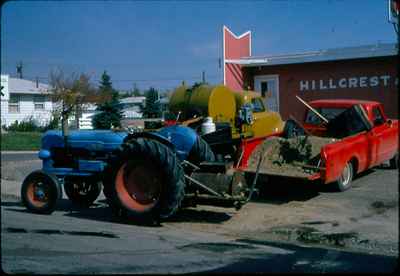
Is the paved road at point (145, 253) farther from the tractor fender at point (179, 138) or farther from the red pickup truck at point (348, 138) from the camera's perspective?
the red pickup truck at point (348, 138)

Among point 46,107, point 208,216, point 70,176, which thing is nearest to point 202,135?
point 208,216

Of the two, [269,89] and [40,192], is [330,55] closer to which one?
[269,89]

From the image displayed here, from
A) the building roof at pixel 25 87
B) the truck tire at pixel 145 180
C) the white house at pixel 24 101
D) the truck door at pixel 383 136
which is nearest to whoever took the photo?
the white house at pixel 24 101

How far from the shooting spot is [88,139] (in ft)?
33.9

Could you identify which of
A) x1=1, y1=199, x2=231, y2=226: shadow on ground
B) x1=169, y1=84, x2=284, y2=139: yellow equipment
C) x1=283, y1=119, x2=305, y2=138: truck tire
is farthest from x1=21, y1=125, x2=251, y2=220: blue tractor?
x1=169, y1=84, x2=284, y2=139: yellow equipment

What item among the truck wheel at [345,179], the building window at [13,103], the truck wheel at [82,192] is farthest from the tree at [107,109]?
the truck wheel at [345,179]

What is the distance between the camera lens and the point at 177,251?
24.2ft

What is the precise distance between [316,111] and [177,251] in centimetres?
394

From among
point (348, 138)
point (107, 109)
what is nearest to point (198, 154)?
point (107, 109)

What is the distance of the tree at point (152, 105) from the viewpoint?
8.27 m

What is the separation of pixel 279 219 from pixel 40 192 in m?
3.97

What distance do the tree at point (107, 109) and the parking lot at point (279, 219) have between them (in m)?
1.33

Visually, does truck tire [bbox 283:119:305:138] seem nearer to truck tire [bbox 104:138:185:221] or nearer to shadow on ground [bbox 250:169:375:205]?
shadow on ground [bbox 250:169:375:205]

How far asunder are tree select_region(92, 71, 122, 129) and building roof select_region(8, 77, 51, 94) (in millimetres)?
744
